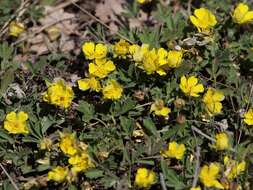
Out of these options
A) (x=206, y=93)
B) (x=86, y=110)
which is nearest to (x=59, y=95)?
(x=86, y=110)

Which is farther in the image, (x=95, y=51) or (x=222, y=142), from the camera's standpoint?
(x=95, y=51)

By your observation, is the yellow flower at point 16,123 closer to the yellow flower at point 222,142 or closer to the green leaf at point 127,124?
the green leaf at point 127,124

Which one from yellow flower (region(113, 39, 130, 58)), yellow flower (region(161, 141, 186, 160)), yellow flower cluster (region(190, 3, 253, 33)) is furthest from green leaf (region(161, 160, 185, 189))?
yellow flower cluster (region(190, 3, 253, 33))

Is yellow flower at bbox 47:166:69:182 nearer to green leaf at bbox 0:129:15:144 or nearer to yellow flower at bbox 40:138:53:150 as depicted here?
yellow flower at bbox 40:138:53:150

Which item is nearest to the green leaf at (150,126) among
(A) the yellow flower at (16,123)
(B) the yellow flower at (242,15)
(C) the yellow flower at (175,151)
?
(C) the yellow flower at (175,151)

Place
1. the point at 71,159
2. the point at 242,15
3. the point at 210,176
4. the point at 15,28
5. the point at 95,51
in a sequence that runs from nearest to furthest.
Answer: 1. the point at 210,176
2. the point at 71,159
3. the point at 95,51
4. the point at 242,15
5. the point at 15,28

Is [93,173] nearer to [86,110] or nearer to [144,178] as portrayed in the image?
[144,178]

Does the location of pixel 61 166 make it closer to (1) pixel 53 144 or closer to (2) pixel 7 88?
(1) pixel 53 144
